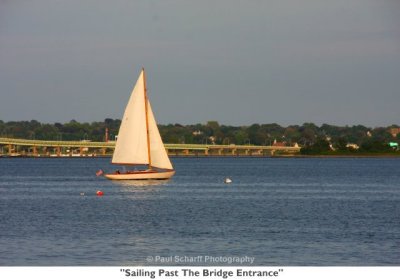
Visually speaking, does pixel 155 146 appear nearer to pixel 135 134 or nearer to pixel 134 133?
pixel 135 134

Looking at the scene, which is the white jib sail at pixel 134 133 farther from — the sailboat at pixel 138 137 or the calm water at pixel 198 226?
the calm water at pixel 198 226

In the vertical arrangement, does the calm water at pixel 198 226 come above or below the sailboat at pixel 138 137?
below

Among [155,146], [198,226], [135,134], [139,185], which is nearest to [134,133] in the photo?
[135,134]

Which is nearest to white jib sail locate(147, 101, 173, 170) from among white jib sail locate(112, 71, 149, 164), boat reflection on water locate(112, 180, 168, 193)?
white jib sail locate(112, 71, 149, 164)

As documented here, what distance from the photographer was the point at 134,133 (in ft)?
306

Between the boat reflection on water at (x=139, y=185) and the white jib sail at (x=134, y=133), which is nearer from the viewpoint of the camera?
the boat reflection on water at (x=139, y=185)

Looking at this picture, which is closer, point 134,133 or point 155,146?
point 134,133

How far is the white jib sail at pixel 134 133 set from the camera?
9331 cm

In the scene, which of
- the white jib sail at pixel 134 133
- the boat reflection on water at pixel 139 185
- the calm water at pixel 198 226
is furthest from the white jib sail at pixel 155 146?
the calm water at pixel 198 226

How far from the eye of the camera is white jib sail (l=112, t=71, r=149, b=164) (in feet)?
306
